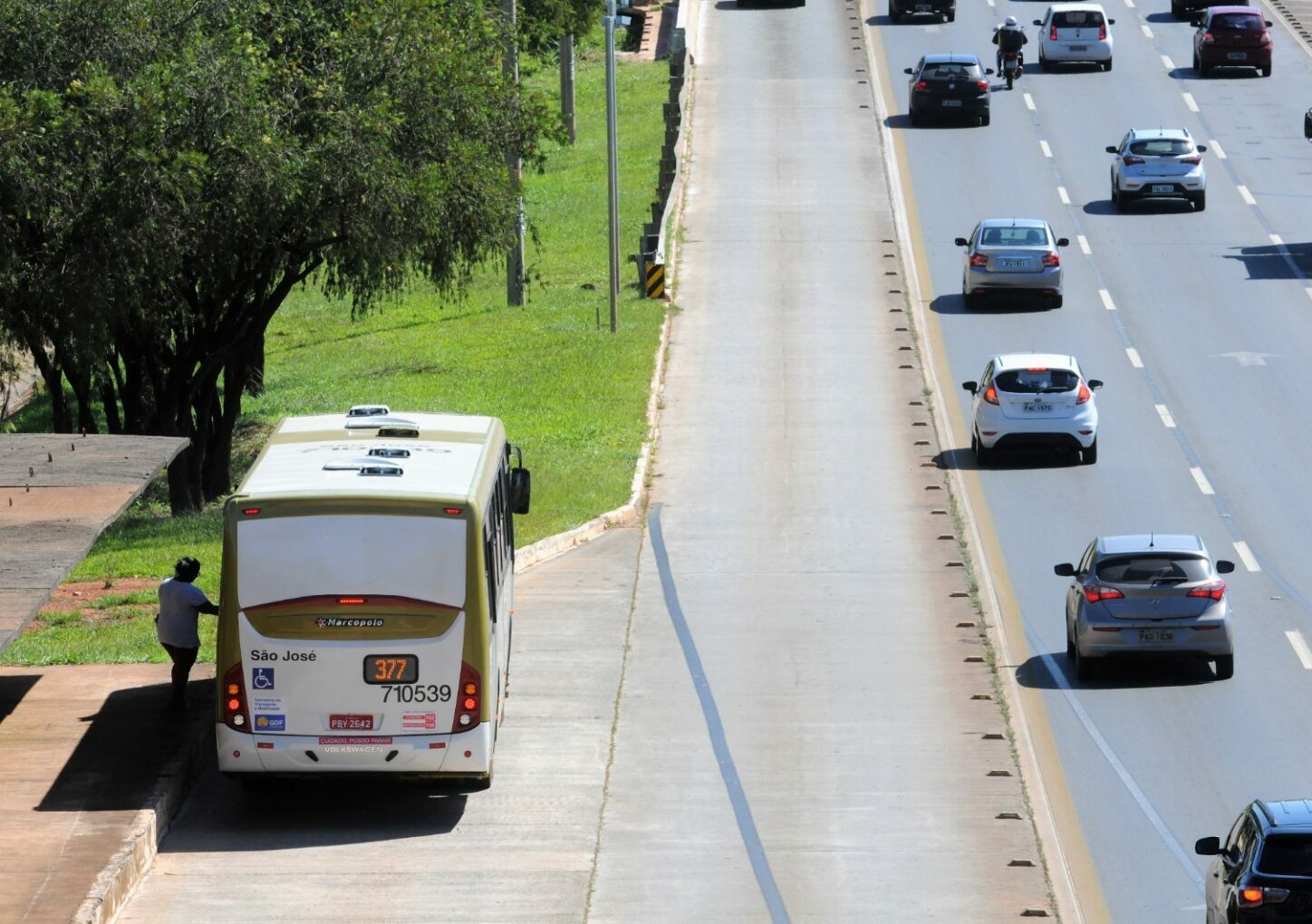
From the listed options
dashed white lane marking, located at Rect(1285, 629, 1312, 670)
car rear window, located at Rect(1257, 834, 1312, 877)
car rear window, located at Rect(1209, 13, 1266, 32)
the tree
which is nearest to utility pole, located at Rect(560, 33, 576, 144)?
car rear window, located at Rect(1209, 13, 1266, 32)

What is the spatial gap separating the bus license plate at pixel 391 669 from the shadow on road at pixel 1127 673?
7.73m

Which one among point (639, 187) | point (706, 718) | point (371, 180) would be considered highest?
point (371, 180)

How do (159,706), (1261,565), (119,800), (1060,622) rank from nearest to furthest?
(119,800) → (159,706) → (1060,622) → (1261,565)

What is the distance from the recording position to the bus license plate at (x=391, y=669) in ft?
57.2

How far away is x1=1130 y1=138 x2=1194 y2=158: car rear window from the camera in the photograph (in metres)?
47.5

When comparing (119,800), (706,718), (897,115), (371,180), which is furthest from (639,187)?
(119,800)

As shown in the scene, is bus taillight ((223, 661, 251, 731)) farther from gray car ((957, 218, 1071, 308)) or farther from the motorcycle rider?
the motorcycle rider

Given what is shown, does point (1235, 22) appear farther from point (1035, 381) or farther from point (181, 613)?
point (181, 613)

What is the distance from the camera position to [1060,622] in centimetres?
2527

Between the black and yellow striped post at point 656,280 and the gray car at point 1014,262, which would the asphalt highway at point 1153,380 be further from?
the black and yellow striped post at point 656,280

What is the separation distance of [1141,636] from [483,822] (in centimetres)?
776

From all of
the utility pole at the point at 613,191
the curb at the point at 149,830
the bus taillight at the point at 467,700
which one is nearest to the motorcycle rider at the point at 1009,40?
the utility pole at the point at 613,191

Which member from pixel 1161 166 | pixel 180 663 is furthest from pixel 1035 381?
pixel 1161 166

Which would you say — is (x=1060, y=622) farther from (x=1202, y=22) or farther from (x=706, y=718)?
(x=1202, y=22)
